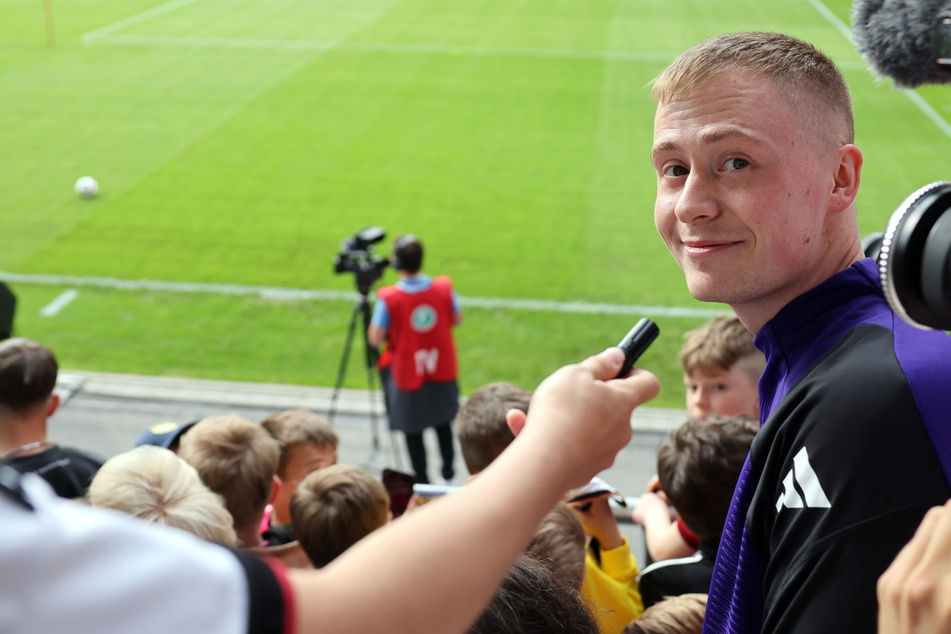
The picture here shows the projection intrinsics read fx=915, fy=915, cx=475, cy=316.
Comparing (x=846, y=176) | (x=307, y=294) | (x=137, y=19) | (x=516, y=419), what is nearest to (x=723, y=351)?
(x=846, y=176)

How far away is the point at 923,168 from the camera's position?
523 inches

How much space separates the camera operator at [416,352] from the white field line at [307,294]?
301cm

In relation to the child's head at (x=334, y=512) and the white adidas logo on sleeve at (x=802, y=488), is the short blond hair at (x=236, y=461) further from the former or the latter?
the white adidas logo on sleeve at (x=802, y=488)

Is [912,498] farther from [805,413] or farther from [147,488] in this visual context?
[147,488]

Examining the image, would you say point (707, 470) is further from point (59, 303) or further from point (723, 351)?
point (59, 303)

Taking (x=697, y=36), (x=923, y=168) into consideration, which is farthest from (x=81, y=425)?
(x=697, y=36)

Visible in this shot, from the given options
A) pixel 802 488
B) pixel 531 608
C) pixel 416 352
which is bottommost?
pixel 416 352

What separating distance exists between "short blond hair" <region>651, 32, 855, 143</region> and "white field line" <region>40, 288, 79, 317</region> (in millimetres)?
8275

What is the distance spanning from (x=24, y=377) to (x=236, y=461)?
Answer: 119cm

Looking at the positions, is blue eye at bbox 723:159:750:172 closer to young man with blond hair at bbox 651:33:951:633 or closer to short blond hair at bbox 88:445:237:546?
young man with blond hair at bbox 651:33:951:633

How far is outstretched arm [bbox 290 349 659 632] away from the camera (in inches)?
31.4

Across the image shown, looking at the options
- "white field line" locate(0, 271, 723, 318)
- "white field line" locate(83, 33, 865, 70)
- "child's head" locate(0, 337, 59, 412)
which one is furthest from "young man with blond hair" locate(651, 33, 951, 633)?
"white field line" locate(83, 33, 865, 70)

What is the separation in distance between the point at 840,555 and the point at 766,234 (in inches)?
23.1

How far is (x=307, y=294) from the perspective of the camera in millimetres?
9180
